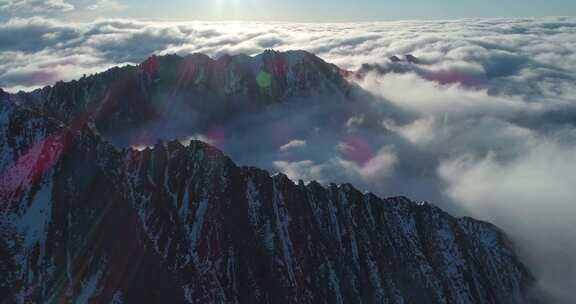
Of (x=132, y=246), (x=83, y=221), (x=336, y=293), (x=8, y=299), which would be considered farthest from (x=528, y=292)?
(x=8, y=299)

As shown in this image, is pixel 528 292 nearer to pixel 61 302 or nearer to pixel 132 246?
pixel 132 246

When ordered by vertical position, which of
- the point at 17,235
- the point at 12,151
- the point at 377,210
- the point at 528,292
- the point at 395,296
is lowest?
the point at 528,292

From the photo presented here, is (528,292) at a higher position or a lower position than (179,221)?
lower

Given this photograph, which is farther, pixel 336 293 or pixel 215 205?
pixel 336 293

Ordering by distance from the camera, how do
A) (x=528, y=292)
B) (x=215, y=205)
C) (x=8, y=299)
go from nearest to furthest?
(x=8, y=299) → (x=215, y=205) → (x=528, y=292)
